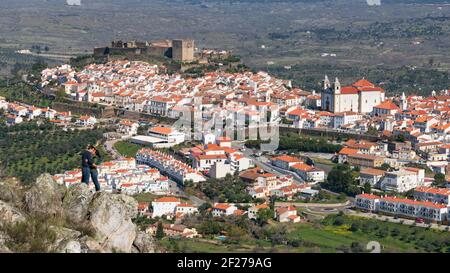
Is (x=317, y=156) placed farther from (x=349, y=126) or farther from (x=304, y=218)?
(x=304, y=218)

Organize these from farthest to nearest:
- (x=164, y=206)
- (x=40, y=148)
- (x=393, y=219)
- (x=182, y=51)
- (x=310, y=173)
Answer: (x=182, y=51), (x=40, y=148), (x=310, y=173), (x=164, y=206), (x=393, y=219)

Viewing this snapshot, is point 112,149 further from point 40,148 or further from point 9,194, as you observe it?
point 9,194

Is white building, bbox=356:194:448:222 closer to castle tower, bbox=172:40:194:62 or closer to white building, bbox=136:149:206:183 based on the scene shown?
white building, bbox=136:149:206:183

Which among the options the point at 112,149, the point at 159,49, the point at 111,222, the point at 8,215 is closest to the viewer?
the point at 8,215

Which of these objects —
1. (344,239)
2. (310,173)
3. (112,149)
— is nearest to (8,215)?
(344,239)

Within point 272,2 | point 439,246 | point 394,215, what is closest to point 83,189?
point 439,246

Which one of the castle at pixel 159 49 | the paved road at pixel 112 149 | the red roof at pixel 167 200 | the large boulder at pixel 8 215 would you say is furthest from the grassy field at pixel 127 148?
the large boulder at pixel 8 215
